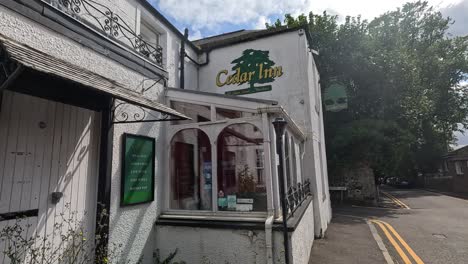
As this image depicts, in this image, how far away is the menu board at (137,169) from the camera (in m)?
4.60

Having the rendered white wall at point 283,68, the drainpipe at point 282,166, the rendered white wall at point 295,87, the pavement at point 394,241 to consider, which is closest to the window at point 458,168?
the pavement at point 394,241

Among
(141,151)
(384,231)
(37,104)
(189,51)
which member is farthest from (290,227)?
(384,231)

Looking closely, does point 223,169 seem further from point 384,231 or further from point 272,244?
point 384,231

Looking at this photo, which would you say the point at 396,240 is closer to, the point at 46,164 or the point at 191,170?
the point at 191,170

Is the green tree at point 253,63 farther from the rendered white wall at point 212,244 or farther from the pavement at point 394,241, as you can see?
the pavement at point 394,241

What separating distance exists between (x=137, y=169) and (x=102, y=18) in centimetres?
291

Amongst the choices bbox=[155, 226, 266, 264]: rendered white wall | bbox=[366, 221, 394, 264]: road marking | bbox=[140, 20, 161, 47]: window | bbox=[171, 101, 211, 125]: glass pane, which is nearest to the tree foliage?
bbox=[366, 221, 394, 264]: road marking

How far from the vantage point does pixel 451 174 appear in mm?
28516

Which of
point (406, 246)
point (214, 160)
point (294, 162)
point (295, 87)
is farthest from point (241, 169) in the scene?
point (406, 246)

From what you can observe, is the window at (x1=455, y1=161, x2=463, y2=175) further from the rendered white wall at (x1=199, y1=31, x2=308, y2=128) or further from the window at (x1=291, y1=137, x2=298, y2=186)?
the window at (x1=291, y1=137, x2=298, y2=186)

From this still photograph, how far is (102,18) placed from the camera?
4910 millimetres

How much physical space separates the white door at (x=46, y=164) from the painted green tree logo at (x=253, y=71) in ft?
17.0

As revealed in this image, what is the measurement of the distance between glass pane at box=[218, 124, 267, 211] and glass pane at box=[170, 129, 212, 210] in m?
0.36

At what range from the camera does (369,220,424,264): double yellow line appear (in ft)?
20.6
